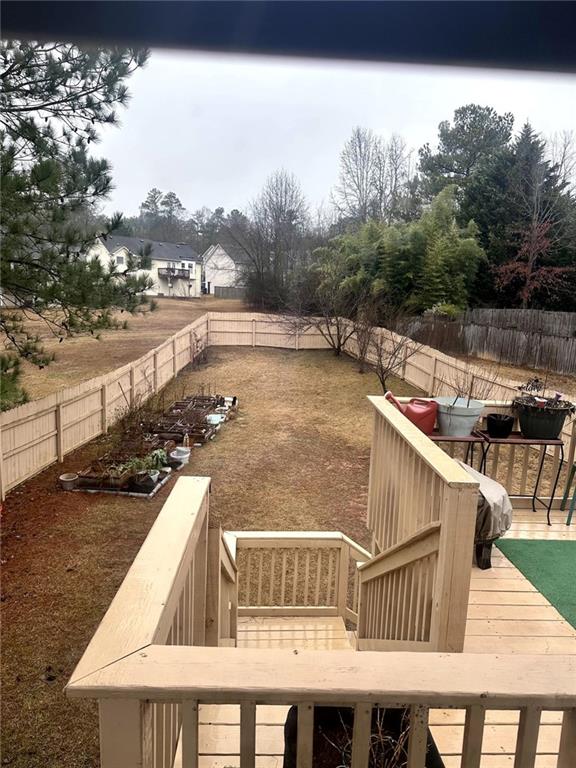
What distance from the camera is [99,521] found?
4.52 meters

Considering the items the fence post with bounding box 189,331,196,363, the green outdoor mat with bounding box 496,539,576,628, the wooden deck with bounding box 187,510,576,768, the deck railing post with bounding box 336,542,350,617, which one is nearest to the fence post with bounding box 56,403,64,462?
the wooden deck with bounding box 187,510,576,768

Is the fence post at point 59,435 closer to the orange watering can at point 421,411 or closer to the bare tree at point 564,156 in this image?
the orange watering can at point 421,411

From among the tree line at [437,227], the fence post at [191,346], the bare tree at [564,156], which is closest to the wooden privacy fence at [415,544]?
the tree line at [437,227]

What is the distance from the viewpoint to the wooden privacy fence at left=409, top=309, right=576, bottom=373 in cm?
879

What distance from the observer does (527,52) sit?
49 cm

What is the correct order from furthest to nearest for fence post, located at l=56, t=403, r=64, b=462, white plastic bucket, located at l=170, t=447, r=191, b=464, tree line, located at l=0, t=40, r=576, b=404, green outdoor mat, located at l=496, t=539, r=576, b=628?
white plastic bucket, located at l=170, t=447, r=191, b=464 → fence post, located at l=56, t=403, r=64, b=462 → tree line, located at l=0, t=40, r=576, b=404 → green outdoor mat, located at l=496, t=539, r=576, b=628

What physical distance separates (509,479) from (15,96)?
3787mm

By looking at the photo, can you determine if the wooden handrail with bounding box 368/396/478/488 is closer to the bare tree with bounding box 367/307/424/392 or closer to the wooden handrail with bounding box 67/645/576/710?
the wooden handrail with bounding box 67/645/576/710

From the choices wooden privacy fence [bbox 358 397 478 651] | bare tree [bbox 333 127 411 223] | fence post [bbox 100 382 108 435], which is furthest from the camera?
fence post [bbox 100 382 108 435]

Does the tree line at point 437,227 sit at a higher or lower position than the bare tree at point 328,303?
higher

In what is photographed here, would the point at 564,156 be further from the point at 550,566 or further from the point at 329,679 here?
the point at 329,679

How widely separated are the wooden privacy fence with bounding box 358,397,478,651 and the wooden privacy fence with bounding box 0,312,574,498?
66.3 inches

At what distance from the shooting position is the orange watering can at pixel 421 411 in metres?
3.01

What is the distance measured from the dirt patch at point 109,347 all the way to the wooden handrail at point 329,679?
263 inches
